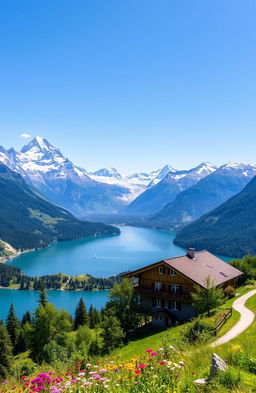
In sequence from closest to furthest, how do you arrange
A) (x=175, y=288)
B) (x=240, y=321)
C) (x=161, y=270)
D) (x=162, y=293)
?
1. (x=240, y=321)
2. (x=175, y=288)
3. (x=162, y=293)
4. (x=161, y=270)

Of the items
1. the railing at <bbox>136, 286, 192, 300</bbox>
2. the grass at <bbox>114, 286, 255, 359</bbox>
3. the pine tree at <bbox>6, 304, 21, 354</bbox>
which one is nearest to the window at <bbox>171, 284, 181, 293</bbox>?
the railing at <bbox>136, 286, 192, 300</bbox>

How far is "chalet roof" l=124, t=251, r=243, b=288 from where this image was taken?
51947mm

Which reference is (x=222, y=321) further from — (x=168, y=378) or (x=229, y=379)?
(x=229, y=379)

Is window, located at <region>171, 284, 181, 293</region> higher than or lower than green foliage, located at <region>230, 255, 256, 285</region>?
lower

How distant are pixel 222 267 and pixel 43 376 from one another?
185 feet

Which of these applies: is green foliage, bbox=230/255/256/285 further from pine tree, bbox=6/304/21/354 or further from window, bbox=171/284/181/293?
pine tree, bbox=6/304/21/354

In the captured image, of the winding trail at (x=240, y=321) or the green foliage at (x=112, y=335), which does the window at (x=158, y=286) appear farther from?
the green foliage at (x=112, y=335)

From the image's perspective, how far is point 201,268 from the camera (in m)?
55.8

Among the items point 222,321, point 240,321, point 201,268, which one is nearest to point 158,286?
point 201,268

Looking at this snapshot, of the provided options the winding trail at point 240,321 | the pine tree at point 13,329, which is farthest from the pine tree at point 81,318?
the winding trail at point 240,321

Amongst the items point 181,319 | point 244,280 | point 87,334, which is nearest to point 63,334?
point 87,334

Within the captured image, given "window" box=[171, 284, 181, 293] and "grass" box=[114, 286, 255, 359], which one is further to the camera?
"window" box=[171, 284, 181, 293]

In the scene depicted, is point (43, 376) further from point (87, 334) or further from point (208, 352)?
point (87, 334)

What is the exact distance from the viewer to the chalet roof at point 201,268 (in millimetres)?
51947
